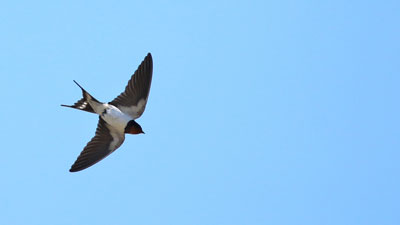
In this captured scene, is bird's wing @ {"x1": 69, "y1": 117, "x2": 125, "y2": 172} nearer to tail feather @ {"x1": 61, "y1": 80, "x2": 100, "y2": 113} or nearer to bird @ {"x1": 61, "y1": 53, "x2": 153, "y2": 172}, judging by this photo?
bird @ {"x1": 61, "y1": 53, "x2": 153, "y2": 172}

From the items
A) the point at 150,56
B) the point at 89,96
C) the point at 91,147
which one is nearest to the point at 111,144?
the point at 91,147

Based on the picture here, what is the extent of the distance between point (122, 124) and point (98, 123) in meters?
0.39

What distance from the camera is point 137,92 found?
249 inches

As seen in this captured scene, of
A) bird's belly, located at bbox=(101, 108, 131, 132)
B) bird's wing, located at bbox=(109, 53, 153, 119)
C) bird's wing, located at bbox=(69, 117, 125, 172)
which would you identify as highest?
bird's wing, located at bbox=(109, 53, 153, 119)

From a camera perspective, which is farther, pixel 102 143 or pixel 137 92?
pixel 102 143

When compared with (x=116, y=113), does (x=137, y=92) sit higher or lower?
higher

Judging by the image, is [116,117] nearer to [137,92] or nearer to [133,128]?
[133,128]

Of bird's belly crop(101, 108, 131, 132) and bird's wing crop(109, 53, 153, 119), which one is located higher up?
bird's wing crop(109, 53, 153, 119)

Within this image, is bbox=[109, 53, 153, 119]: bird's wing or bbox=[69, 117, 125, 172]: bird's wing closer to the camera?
bbox=[109, 53, 153, 119]: bird's wing

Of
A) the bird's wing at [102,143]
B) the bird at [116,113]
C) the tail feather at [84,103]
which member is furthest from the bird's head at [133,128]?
the tail feather at [84,103]

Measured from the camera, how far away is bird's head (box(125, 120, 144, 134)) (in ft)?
20.9

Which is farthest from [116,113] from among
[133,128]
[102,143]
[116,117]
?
[102,143]

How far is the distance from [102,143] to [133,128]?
0.43m

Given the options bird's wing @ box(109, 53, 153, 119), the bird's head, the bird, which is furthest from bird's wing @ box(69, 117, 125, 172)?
bird's wing @ box(109, 53, 153, 119)
